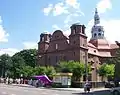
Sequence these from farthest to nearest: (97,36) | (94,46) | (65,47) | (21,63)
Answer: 1. (97,36)
2. (21,63)
3. (94,46)
4. (65,47)

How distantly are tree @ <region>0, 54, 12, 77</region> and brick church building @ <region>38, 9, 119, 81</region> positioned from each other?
764 inches

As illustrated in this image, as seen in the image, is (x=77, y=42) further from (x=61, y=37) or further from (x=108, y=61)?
(x=108, y=61)

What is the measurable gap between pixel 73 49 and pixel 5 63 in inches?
1586

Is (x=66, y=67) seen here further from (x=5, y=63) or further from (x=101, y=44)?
(x=5, y=63)

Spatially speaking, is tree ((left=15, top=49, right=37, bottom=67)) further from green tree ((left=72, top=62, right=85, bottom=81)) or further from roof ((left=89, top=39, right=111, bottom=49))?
green tree ((left=72, top=62, right=85, bottom=81))

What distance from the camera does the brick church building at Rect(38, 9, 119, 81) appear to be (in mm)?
90688

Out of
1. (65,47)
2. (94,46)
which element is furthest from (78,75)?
(94,46)

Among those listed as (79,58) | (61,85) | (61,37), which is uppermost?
(61,37)

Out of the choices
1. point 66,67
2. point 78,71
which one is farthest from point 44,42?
point 78,71

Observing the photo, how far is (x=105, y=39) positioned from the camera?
124562mm

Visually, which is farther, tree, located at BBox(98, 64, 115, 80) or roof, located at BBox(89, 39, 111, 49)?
roof, located at BBox(89, 39, 111, 49)

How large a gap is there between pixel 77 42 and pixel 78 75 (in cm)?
1763

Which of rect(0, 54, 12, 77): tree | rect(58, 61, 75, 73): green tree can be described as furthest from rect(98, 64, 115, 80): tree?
rect(0, 54, 12, 77): tree

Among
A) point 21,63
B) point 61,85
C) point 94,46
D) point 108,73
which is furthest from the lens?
point 21,63
